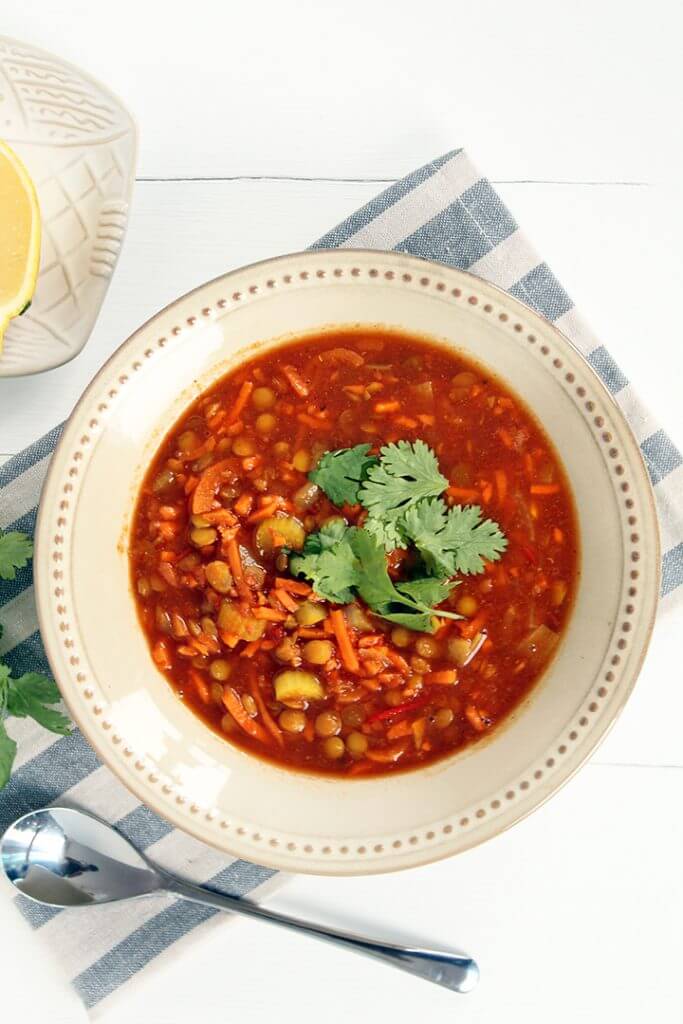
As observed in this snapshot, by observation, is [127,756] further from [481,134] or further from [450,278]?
[481,134]

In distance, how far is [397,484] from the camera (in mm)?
3426

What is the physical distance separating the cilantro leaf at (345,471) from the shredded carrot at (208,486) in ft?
1.30

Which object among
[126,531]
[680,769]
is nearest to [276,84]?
[126,531]

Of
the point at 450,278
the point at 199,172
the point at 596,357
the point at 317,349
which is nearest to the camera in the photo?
the point at 450,278

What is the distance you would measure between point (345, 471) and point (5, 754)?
1.81 m

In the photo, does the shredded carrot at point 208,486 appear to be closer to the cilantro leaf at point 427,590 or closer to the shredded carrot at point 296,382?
the shredded carrot at point 296,382

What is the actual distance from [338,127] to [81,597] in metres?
2.42

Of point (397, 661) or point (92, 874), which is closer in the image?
point (397, 661)

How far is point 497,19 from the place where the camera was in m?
4.18

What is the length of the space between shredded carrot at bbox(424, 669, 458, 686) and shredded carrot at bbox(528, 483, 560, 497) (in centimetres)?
78

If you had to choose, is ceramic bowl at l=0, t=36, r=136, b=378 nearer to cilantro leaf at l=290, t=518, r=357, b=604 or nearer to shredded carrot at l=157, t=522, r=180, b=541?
shredded carrot at l=157, t=522, r=180, b=541

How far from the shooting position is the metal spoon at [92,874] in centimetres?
392

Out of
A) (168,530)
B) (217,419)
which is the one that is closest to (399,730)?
(168,530)

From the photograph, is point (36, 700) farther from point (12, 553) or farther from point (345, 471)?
point (345, 471)
